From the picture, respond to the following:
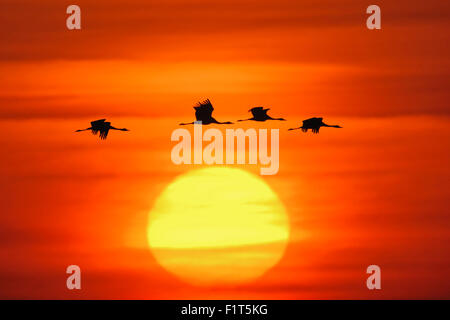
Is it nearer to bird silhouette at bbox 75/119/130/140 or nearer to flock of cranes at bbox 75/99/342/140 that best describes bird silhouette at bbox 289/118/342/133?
A: flock of cranes at bbox 75/99/342/140

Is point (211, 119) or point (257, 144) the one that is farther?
point (257, 144)

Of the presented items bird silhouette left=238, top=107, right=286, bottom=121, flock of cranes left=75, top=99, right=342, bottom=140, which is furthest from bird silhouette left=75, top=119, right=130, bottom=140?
bird silhouette left=238, top=107, right=286, bottom=121

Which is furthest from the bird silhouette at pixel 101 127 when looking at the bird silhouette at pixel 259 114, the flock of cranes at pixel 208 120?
the bird silhouette at pixel 259 114

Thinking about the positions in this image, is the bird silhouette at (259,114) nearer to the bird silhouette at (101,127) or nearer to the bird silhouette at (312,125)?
the bird silhouette at (312,125)

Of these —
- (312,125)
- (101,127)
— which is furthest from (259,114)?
(101,127)

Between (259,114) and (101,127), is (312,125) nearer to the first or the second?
(259,114)
